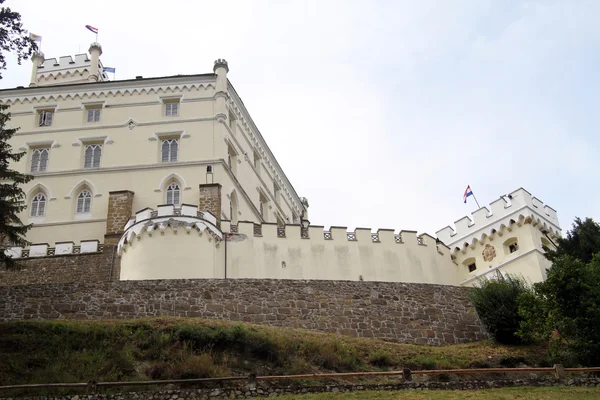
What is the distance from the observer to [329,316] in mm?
30609

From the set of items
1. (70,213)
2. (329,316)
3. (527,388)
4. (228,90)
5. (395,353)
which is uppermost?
(228,90)

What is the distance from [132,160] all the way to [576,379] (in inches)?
1101

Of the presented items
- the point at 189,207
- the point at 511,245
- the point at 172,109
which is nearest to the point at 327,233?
the point at 189,207

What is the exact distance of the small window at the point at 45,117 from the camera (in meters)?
45.6

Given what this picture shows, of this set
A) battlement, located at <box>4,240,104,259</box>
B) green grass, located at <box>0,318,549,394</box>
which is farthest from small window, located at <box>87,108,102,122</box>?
green grass, located at <box>0,318,549,394</box>

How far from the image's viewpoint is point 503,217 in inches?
1614

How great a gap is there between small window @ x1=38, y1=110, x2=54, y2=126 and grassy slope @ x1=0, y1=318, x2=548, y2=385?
22613mm

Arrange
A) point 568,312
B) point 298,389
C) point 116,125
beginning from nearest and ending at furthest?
point 298,389, point 568,312, point 116,125

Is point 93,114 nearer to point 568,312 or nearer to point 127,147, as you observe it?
point 127,147

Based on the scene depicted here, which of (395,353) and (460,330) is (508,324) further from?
(395,353)

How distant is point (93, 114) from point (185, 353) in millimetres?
25440

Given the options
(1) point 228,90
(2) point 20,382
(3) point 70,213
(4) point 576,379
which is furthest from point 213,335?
(1) point 228,90

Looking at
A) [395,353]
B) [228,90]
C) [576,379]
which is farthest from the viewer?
[228,90]

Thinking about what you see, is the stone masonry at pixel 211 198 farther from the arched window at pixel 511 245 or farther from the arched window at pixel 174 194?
the arched window at pixel 511 245
